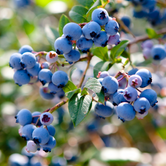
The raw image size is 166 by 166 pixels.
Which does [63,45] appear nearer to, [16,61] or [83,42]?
[83,42]

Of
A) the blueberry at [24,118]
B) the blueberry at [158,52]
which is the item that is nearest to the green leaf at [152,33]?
the blueberry at [158,52]

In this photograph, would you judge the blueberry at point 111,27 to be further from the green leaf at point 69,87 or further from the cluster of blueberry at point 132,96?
the green leaf at point 69,87

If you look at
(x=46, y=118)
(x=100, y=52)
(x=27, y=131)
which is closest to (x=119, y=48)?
(x=100, y=52)

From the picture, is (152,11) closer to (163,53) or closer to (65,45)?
(163,53)

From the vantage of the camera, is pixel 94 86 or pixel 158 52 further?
pixel 158 52

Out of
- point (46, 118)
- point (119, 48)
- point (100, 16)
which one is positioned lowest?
point (46, 118)

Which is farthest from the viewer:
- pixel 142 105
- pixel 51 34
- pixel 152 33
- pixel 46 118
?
pixel 152 33

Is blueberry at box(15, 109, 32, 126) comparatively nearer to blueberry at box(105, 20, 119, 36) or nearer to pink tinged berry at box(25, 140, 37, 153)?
pink tinged berry at box(25, 140, 37, 153)

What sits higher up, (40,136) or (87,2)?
(87,2)
